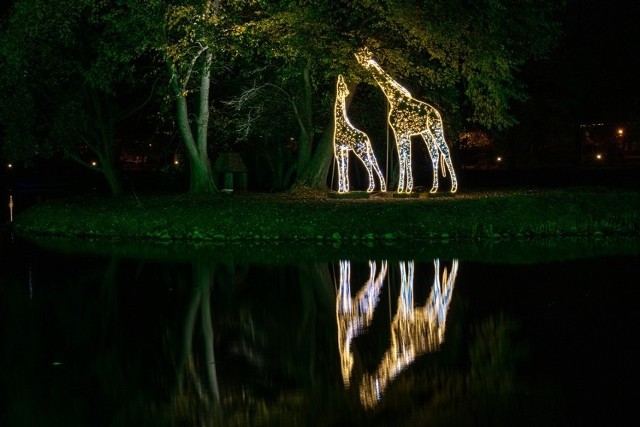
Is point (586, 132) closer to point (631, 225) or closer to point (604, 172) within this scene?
point (604, 172)

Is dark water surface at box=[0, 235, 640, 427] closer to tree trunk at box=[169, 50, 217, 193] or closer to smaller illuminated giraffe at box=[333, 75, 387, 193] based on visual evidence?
smaller illuminated giraffe at box=[333, 75, 387, 193]

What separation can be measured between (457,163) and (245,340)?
37651mm

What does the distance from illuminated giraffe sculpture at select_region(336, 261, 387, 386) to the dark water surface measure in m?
0.04

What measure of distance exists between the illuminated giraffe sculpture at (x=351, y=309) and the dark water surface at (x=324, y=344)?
39 millimetres

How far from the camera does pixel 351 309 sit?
11875mm

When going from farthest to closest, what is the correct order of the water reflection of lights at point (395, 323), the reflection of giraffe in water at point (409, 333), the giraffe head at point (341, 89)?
the giraffe head at point (341, 89)
the water reflection of lights at point (395, 323)
the reflection of giraffe in water at point (409, 333)

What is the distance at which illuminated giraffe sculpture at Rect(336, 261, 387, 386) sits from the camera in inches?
364

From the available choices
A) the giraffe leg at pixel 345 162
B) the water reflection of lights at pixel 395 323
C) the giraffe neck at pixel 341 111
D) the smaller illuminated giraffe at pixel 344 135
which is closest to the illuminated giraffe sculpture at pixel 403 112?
the smaller illuminated giraffe at pixel 344 135

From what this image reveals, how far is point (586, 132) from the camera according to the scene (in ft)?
217

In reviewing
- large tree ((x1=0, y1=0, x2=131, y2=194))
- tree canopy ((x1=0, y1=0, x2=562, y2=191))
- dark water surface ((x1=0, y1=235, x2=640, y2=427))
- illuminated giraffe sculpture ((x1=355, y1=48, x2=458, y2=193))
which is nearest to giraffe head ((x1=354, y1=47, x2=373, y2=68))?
illuminated giraffe sculpture ((x1=355, y1=48, x2=458, y2=193))

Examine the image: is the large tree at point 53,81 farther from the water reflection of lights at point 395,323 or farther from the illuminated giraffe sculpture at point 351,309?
the water reflection of lights at point 395,323

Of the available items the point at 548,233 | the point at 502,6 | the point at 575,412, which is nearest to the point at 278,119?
the point at 502,6

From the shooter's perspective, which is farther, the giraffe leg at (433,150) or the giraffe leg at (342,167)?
the giraffe leg at (342,167)

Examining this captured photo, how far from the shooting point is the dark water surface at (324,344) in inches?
290
